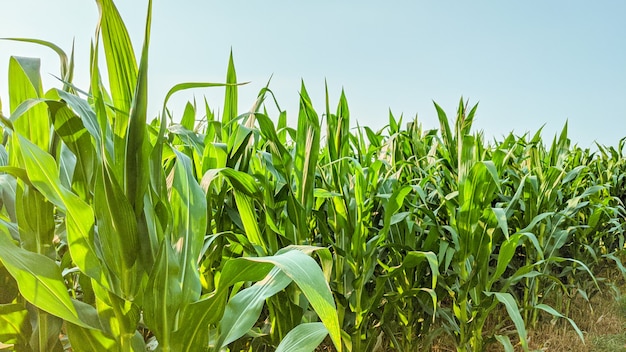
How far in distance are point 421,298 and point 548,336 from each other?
0.90 meters

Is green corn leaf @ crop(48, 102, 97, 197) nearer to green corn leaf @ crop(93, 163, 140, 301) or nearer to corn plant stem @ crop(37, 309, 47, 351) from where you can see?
green corn leaf @ crop(93, 163, 140, 301)

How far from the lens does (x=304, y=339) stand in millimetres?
847

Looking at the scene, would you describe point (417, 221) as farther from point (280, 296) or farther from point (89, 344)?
point (89, 344)

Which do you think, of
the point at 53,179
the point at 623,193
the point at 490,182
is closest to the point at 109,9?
the point at 53,179

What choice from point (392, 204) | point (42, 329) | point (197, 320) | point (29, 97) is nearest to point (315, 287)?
point (197, 320)

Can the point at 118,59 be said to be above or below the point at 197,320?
above

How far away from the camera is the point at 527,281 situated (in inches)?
85.1

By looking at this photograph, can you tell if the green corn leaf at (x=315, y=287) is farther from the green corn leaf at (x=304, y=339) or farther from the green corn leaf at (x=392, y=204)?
the green corn leaf at (x=392, y=204)

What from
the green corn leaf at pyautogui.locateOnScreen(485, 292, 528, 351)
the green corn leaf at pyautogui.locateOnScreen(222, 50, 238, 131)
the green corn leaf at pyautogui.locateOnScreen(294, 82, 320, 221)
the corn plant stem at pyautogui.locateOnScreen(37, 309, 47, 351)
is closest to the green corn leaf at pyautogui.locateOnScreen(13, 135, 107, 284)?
the corn plant stem at pyautogui.locateOnScreen(37, 309, 47, 351)

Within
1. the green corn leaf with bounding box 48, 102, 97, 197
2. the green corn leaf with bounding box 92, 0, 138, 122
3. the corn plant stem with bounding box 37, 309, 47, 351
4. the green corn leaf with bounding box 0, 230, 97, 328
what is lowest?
the corn plant stem with bounding box 37, 309, 47, 351

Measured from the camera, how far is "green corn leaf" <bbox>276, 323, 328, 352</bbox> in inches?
32.6

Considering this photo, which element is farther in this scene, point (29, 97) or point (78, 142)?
point (29, 97)

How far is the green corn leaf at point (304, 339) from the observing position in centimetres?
83

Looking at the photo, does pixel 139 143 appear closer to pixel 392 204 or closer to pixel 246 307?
pixel 246 307
